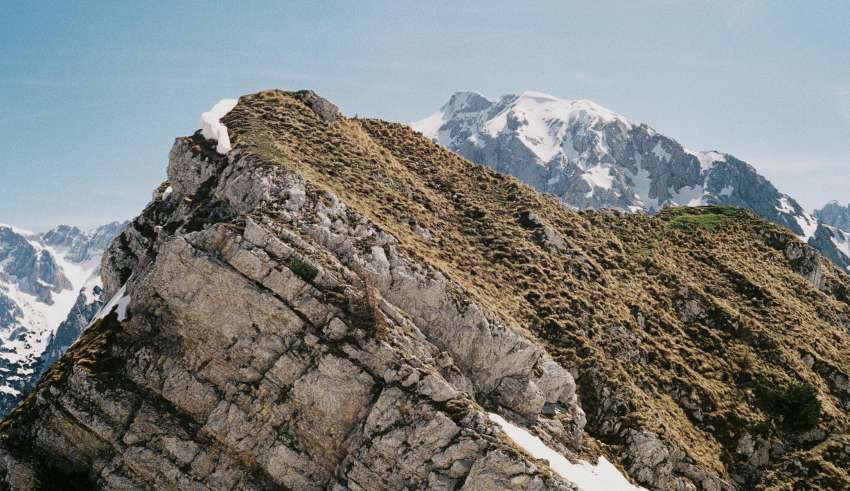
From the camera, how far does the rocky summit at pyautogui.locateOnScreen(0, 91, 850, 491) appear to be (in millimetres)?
29500

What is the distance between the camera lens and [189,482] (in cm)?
2902

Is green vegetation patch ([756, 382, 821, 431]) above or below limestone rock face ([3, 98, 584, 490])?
above

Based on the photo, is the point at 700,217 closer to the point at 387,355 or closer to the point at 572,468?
the point at 572,468

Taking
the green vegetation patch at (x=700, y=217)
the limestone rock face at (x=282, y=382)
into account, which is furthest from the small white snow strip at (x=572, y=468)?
the green vegetation patch at (x=700, y=217)

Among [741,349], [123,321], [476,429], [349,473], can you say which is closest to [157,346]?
[123,321]

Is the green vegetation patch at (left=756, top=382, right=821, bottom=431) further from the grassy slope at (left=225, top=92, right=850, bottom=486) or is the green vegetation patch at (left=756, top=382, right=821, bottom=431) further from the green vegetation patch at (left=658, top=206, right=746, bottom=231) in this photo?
the green vegetation patch at (left=658, top=206, right=746, bottom=231)

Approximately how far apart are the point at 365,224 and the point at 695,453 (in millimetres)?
25300

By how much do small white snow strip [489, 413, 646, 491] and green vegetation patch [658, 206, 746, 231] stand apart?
1584 inches

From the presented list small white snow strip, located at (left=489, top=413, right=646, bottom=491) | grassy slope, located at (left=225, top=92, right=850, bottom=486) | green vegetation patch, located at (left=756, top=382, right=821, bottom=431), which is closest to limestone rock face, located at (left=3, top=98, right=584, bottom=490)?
small white snow strip, located at (left=489, top=413, right=646, bottom=491)

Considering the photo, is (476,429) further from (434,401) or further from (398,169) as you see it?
(398,169)

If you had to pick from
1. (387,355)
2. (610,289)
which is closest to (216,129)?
(387,355)

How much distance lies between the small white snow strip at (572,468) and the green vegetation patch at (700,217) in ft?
132

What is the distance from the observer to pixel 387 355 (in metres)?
30.6

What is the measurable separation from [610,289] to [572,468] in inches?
786
